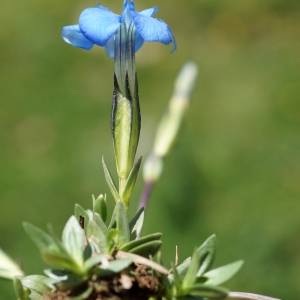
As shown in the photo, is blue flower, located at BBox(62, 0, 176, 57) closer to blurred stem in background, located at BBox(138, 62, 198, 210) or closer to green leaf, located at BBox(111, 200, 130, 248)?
green leaf, located at BBox(111, 200, 130, 248)

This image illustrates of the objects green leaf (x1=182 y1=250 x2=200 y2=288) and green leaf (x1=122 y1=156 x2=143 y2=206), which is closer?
green leaf (x1=182 y1=250 x2=200 y2=288)

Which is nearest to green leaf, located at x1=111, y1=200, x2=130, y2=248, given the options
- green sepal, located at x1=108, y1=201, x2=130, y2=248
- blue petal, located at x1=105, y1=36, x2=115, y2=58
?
green sepal, located at x1=108, y1=201, x2=130, y2=248

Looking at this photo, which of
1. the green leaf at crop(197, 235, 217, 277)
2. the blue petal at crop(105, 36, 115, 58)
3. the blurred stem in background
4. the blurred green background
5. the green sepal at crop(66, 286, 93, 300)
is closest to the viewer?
the green sepal at crop(66, 286, 93, 300)

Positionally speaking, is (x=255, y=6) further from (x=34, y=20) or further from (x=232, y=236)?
(x=232, y=236)

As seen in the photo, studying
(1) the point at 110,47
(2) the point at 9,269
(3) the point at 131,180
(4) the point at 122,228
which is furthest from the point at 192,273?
(1) the point at 110,47

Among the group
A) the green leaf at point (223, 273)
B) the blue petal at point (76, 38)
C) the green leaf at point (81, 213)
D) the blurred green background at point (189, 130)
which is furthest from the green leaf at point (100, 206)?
the blurred green background at point (189, 130)

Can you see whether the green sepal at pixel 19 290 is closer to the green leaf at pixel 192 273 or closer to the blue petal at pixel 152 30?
the green leaf at pixel 192 273

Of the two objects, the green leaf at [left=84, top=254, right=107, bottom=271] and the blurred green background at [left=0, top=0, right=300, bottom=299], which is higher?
the blurred green background at [left=0, top=0, right=300, bottom=299]
